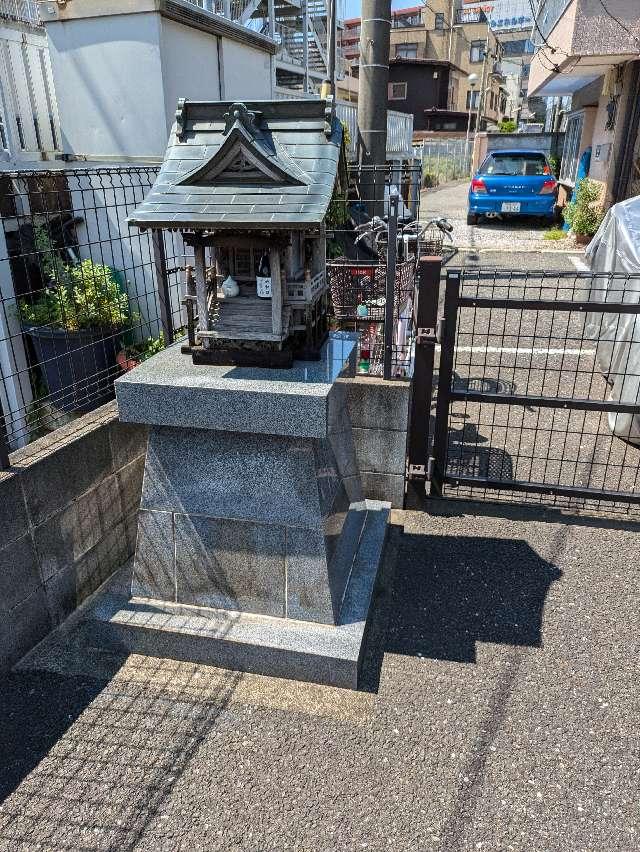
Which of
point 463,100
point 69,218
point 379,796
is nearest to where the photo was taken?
point 379,796

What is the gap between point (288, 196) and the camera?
2.82 m

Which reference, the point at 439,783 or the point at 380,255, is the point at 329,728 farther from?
the point at 380,255

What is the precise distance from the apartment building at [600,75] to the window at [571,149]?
0.39 m

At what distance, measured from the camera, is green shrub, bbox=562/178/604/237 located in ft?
41.9

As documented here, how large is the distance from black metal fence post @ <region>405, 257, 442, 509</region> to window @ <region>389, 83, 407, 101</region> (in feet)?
128

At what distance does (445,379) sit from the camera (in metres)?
4.44

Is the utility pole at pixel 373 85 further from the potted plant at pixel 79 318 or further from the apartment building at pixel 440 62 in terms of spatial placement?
the apartment building at pixel 440 62

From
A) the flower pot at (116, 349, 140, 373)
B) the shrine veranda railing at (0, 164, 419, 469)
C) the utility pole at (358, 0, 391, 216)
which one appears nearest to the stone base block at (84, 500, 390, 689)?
the shrine veranda railing at (0, 164, 419, 469)

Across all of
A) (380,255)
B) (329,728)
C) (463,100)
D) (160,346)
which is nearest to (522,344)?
(380,255)

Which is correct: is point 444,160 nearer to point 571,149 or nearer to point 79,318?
point 571,149

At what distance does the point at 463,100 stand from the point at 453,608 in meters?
47.7

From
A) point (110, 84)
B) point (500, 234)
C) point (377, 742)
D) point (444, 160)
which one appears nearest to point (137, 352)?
point (110, 84)

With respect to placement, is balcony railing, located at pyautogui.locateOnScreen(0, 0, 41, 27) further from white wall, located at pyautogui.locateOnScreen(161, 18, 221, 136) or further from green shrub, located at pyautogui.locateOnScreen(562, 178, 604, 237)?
green shrub, located at pyautogui.locateOnScreen(562, 178, 604, 237)

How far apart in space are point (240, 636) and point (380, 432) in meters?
1.85
